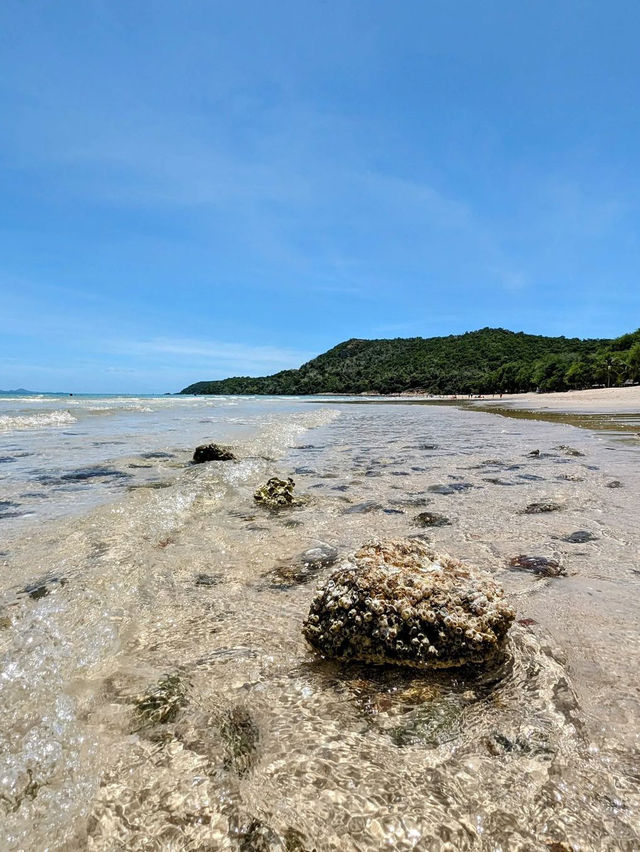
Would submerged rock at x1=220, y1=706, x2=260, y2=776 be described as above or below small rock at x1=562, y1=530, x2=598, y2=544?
below

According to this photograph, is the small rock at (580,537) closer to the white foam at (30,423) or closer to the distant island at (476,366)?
the white foam at (30,423)

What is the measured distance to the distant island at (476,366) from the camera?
93.0 metres

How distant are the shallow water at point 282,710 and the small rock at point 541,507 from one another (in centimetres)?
67

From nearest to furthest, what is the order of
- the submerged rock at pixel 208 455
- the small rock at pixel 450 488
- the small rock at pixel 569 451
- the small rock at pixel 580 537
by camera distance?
the small rock at pixel 580 537
the small rock at pixel 450 488
the submerged rock at pixel 208 455
the small rock at pixel 569 451

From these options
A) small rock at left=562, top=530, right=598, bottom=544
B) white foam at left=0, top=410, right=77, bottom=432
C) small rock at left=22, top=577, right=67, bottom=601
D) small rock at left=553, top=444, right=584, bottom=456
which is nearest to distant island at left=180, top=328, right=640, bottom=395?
small rock at left=553, top=444, right=584, bottom=456

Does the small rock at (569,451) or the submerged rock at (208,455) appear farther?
the small rock at (569,451)

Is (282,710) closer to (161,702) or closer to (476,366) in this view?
(161,702)

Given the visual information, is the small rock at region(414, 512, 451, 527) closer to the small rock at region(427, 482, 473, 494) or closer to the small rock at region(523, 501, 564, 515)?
the small rock at region(523, 501, 564, 515)

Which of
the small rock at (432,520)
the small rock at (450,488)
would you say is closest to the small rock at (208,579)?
the small rock at (432,520)

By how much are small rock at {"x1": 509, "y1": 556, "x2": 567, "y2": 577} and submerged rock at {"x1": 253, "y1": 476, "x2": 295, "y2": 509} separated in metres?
3.34

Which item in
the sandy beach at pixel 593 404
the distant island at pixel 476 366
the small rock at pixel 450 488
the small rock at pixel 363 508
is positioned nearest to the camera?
the small rock at pixel 363 508

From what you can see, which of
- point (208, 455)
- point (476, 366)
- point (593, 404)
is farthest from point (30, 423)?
point (476, 366)

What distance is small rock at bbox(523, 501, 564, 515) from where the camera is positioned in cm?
605

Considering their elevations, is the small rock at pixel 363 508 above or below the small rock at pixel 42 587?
below
